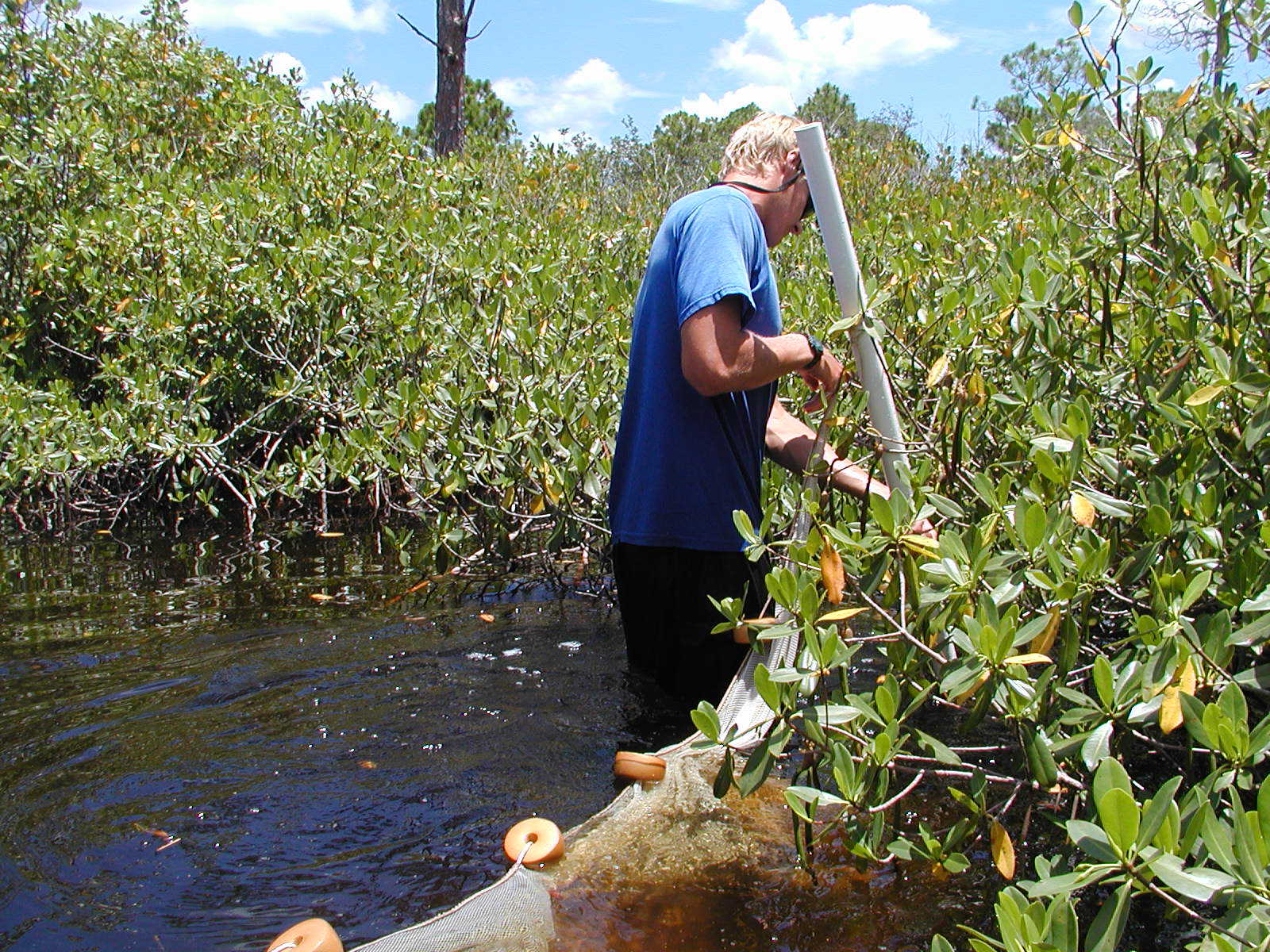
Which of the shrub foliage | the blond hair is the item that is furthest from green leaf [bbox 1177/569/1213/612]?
the blond hair

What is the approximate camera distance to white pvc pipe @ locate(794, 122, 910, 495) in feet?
8.70

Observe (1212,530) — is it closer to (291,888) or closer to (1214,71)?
(1214,71)

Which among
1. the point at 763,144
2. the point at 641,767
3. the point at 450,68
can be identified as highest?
the point at 450,68

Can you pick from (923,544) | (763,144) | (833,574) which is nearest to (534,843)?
(833,574)

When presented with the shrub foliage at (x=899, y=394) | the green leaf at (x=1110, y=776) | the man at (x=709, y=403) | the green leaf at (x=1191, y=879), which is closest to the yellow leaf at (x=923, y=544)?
the shrub foliage at (x=899, y=394)

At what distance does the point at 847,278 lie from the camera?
2658 millimetres

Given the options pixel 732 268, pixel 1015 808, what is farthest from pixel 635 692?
pixel 732 268

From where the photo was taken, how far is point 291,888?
2.97m

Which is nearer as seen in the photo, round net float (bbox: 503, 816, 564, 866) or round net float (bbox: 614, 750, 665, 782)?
round net float (bbox: 503, 816, 564, 866)

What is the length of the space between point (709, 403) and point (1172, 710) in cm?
164

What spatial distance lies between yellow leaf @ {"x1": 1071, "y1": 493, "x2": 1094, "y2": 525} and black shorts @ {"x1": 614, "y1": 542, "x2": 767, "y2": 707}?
1238 millimetres

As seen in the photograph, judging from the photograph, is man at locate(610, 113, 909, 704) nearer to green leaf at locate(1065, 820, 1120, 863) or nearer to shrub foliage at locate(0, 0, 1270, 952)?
shrub foliage at locate(0, 0, 1270, 952)

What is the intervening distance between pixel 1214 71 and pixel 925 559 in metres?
1.47

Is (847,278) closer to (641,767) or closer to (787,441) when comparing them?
(787,441)
